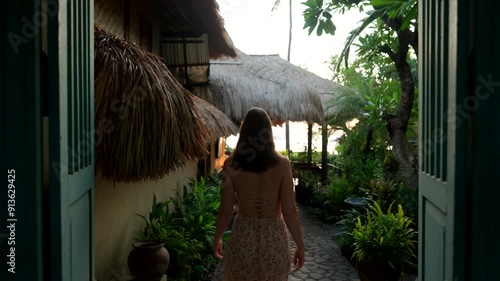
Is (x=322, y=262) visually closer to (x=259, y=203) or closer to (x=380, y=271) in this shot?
(x=380, y=271)

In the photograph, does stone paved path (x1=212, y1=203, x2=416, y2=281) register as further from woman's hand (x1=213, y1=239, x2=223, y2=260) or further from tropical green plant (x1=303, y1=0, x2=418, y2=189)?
woman's hand (x1=213, y1=239, x2=223, y2=260)

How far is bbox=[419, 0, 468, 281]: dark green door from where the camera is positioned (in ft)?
5.65

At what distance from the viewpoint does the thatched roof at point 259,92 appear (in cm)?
990

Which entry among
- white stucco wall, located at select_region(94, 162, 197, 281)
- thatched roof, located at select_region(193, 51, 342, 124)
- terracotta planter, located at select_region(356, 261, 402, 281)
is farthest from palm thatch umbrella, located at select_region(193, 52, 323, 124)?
terracotta planter, located at select_region(356, 261, 402, 281)

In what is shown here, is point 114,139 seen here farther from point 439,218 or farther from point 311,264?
point 311,264

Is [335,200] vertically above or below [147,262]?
below

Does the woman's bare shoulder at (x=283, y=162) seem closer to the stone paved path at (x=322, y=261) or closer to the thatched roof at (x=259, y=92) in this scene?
the stone paved path at (x=322, y=261)

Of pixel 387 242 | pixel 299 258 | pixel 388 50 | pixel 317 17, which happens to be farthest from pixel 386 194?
pixel 299 258

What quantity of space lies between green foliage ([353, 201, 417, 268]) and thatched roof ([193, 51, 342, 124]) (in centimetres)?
513

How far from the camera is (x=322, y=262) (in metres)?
6.42

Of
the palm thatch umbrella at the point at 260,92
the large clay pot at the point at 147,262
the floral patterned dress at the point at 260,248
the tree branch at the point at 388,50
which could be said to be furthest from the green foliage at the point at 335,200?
the floral patterned dress at the point at 260,248

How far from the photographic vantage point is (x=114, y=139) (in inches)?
131

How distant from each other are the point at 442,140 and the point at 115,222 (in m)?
3.36

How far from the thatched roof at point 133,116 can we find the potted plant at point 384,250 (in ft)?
8.27
